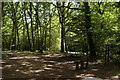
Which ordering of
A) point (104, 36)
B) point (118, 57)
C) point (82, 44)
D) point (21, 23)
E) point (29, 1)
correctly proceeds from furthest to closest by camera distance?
point (21, 23) < point (29, 1) < point (82, 44) < point (118, 57) < point (104, 36)

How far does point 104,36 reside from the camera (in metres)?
12.5

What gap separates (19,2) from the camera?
88.6 feet

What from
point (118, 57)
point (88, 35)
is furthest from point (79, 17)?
point (118, 57)

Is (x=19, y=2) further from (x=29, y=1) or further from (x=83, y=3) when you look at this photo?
(x=83, y=3)

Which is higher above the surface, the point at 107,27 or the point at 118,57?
the point at 107,27

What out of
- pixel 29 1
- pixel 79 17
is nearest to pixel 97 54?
pixel 79 17

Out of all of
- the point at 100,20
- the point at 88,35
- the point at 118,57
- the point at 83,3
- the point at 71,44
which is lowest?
the point at 118,57

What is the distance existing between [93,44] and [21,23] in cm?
2076

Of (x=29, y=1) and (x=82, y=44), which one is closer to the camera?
(x=82, y=44)

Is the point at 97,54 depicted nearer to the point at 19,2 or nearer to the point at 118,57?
the point at 118,57

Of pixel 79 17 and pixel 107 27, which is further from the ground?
pixel 79 17

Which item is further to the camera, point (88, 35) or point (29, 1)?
point (29, 1)

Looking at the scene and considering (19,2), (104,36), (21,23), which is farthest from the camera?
(21,23)

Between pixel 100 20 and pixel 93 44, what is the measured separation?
2667mm
